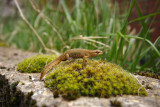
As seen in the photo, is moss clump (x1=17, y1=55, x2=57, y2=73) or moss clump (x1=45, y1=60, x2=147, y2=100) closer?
moss clump (x1=45, y1=60, x2=147, y2=100)

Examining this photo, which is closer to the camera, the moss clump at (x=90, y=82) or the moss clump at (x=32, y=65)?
the moss clump at (x=90, y=82)

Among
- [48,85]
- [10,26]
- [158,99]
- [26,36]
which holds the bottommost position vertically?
[158,99]

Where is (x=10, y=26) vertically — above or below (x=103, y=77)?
above

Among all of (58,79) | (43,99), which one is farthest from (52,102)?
(58,79)

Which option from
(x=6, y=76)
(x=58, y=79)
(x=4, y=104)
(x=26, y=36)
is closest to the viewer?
(x=58, y=79)

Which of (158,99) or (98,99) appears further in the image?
(158,99)

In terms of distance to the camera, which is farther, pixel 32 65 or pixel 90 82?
pixel 32 65

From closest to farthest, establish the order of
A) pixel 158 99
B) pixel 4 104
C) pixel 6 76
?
pixel 158 99 → pixel 4 104 → pixel 6 76

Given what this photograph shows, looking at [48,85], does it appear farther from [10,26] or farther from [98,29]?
[10,26]
